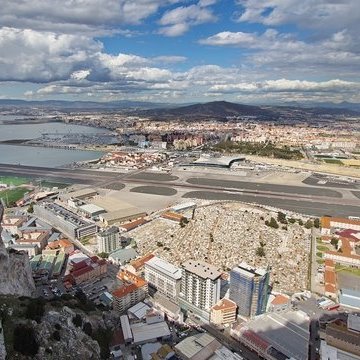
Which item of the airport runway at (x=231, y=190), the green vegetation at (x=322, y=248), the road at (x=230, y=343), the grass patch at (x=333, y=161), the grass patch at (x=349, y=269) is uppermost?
the grass patch at (x=333, y=161)

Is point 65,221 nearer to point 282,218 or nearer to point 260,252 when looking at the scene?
point 260,252

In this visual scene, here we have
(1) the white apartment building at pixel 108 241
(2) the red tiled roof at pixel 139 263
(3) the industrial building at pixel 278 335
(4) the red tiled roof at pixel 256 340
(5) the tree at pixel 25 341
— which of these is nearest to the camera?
(5) the tree at pixel 25 341

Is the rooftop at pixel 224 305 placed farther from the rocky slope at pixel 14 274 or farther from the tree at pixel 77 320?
the rocky slope at pixel 14 274

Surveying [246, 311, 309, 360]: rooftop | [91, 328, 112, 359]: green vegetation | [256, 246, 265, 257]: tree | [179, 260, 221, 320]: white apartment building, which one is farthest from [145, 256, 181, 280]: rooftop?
[256, 246, 265, 257]: tree

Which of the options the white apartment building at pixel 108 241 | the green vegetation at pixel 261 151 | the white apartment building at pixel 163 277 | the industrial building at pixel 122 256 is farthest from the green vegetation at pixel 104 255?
the green vegetation at pixel 261 151

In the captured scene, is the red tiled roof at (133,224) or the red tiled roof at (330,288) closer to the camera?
the red tiled roof at (330,288)

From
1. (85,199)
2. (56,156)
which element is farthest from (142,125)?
(85,199)
